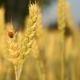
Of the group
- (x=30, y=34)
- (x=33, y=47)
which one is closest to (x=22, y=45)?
(x=30, y=34)

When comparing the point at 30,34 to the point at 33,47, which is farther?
the point at 33,47

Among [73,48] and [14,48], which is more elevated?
[14,48]

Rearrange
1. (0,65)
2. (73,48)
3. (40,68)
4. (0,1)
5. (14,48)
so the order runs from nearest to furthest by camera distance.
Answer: (14,48) → (40,68) → (0,65) → (73,48) → (0,1)

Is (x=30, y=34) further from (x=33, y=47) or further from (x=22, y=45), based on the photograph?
(x=33, y=47)

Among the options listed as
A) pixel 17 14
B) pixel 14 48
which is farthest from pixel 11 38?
pixel 17 14

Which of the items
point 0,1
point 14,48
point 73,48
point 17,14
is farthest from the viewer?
point 17,14

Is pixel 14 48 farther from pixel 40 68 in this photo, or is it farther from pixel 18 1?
pixel 18 1

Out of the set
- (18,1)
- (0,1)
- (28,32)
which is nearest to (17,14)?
(18,1)

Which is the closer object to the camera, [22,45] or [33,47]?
[22,45]

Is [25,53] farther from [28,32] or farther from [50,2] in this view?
[50,2]

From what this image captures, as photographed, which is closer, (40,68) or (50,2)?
(40,68)
